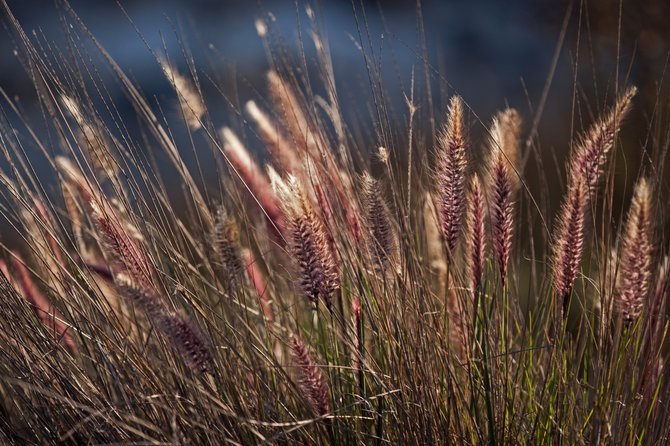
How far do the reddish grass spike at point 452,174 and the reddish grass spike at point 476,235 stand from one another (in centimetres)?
9

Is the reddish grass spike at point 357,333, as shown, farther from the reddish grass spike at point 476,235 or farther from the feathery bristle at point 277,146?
the feathery bristle at point 277,146

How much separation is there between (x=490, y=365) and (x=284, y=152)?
0.81 m

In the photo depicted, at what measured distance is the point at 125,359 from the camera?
1.82m

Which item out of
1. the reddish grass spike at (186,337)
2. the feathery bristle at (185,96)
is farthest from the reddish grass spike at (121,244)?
the feathery bristle at (185,96)

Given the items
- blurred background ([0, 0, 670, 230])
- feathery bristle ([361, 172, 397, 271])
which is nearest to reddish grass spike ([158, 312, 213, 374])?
feathery bristle ([361, 172, 397, 271])

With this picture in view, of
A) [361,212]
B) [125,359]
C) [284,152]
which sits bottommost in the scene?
[125,359]

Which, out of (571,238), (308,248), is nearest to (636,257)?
(571,238)

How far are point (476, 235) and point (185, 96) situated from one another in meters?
0.77

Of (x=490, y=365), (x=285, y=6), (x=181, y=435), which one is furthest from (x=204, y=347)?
(x=285, y=6)

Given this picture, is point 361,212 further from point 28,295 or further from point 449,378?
point 28,295

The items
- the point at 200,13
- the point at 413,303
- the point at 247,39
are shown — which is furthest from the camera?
the point at 200,13

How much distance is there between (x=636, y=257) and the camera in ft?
5.74

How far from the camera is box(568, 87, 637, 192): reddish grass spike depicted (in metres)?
1.70

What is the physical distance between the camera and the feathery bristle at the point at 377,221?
1693 mm
